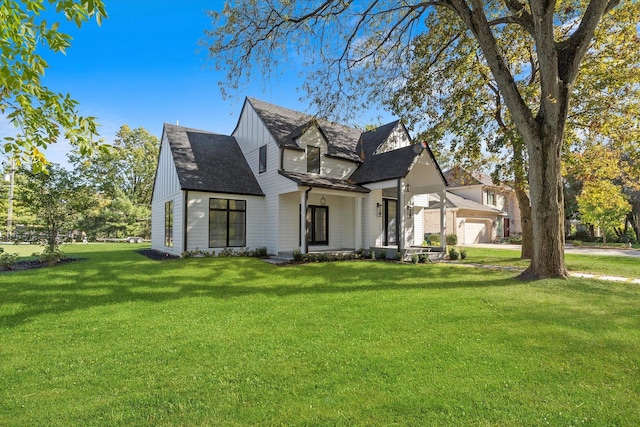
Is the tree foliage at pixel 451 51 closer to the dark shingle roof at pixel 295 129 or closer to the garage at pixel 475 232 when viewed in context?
the dark shingle roof at pixel 295 129

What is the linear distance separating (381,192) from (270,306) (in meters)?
11.1

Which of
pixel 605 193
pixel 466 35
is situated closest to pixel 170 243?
pixel 466 35

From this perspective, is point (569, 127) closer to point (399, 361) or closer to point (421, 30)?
point (421, 30)

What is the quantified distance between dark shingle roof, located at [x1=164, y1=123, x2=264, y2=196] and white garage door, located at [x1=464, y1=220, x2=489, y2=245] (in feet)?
62.4

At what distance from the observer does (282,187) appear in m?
13.8

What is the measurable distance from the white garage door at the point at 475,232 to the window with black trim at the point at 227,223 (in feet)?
63.8

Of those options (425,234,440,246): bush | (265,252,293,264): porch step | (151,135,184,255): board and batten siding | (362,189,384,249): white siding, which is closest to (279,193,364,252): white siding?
(265,252,293,264): porch step

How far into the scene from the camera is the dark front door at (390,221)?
54.1 feet

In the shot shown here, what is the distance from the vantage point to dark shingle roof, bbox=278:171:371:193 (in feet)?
42.7

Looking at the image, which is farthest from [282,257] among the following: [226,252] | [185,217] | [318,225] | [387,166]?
[387,166]

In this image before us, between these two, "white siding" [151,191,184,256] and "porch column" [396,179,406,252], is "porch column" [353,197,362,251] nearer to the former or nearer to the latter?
→ "porch column" [396,179,406,252]

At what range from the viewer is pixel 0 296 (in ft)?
21.2

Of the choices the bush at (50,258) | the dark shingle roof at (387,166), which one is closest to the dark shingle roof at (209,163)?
the bush at (50,258)

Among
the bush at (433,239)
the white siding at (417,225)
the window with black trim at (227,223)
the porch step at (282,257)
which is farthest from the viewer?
the bush at (433,239)
